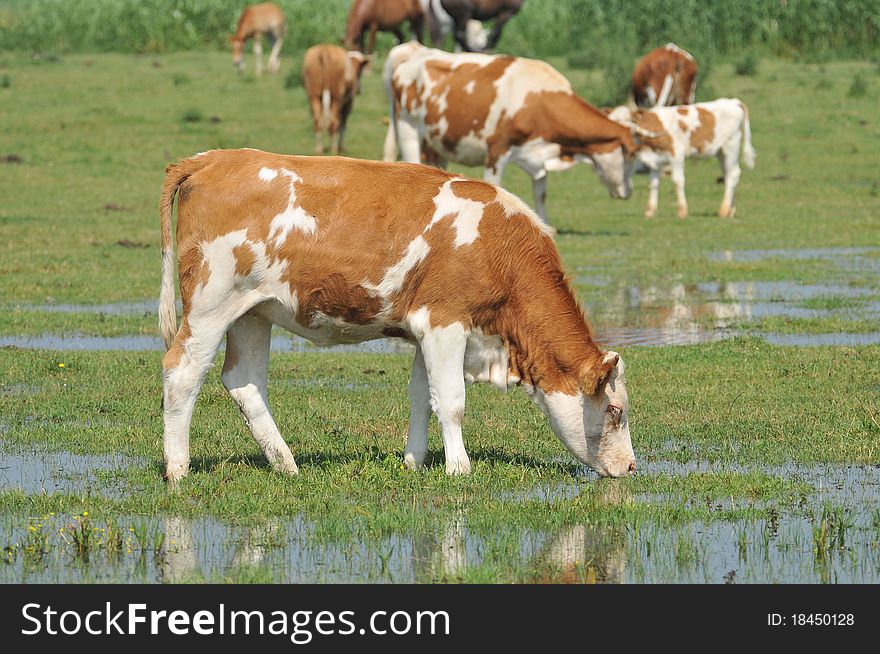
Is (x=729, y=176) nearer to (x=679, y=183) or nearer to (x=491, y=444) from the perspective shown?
(x=679, y=183)

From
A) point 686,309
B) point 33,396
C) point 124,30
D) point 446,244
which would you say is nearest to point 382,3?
point 124,30

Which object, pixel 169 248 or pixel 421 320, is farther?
pixel 169 248

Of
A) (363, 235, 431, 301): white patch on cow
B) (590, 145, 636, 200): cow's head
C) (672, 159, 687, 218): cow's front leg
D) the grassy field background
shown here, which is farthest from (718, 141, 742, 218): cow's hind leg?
(363, 235, 431, 301): white patch on cow

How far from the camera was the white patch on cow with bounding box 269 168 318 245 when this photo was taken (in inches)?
324

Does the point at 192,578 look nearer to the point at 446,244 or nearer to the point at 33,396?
the point at 446,244

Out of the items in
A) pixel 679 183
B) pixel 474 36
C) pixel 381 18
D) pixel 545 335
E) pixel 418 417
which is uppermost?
pixel 545 335

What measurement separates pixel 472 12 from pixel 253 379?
22.4 m

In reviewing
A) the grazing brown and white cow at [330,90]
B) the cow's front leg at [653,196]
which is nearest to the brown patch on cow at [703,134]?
the cow's front leg at [653,196]

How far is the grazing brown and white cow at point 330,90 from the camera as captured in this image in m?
28.0

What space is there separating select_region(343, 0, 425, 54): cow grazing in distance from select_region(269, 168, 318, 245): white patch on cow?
25.8 m

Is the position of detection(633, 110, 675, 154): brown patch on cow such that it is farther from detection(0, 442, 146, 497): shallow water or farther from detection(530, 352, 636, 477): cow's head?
detection(0, 442, 146, 497): shallow water

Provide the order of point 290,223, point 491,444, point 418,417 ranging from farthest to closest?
point 491,444 < point 418,417 < point 290,223

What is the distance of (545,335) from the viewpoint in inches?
335

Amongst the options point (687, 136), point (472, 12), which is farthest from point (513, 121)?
point (472, 12)
